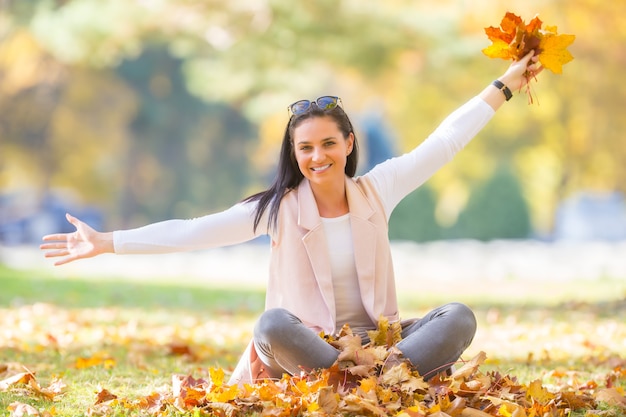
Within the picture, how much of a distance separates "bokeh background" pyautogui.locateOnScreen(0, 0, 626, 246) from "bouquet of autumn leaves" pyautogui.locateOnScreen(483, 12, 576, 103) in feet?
30.1

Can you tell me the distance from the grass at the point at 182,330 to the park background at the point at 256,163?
0.04 metres

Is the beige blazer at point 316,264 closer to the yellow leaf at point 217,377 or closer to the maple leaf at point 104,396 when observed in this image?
the yellow leaf at point 217,377

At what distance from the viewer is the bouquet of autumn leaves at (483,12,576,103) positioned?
160 inches

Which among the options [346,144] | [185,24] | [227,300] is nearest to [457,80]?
[185,24]

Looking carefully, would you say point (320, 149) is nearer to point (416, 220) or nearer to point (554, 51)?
point (554, 51)

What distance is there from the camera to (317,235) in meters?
3.74

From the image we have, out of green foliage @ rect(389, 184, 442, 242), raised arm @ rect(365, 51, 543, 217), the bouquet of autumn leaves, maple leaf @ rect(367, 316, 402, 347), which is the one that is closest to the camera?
maple leaf @ rect(367, 316, 402, 347)

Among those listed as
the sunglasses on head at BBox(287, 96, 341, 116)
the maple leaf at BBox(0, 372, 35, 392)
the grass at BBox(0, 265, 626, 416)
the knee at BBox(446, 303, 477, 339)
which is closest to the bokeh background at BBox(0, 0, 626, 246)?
the grass at BBox(0, 265, 626, 416)

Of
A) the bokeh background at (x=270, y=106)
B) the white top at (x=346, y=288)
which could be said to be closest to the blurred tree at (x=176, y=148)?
the bokeh background at (x=270, y=106)

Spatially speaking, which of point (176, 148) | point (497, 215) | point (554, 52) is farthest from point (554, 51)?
point (176, 148)

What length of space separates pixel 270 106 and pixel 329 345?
1794cm

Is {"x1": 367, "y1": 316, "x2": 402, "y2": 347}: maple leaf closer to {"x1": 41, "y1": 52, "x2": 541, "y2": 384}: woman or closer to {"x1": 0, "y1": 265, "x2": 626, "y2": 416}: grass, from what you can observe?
{"x1": 41, "y1": 52, "x2": 541, "y2": 384}: woman

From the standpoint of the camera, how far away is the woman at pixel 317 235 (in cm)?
367

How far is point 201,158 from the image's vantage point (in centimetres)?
3225
